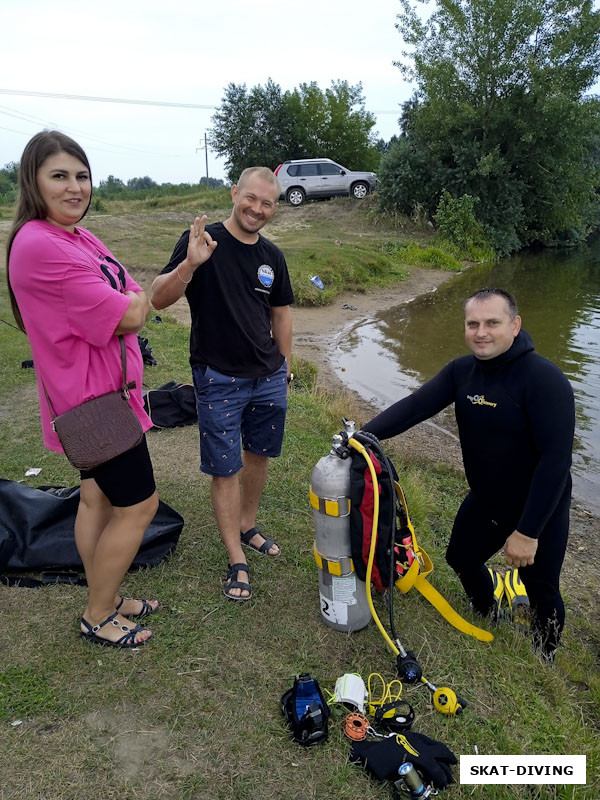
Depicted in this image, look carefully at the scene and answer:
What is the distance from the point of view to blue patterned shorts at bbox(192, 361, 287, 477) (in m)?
3.11

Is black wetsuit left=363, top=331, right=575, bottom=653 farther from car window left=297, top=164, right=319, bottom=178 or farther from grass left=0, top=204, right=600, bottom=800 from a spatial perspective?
car window left=297, top=164, right=319, bottom=178

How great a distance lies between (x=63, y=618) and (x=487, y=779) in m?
2.04

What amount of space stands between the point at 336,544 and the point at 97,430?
1.20 m

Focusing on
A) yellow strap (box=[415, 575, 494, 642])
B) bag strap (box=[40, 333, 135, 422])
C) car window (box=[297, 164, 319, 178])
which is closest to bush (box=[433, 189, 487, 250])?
car window (box=[297, 164, 319, 178])

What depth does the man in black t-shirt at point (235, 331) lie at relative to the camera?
2982mm

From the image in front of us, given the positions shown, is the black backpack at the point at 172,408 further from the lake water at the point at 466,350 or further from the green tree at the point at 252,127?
the green tree at the point at 252,127

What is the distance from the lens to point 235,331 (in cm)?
307

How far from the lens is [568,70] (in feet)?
73.3

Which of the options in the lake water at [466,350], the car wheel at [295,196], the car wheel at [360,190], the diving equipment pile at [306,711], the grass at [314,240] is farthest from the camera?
the car wheel at [360,190]

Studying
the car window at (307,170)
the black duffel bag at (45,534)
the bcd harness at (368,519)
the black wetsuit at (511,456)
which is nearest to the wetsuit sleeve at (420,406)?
the black wetsuit at (511,456)

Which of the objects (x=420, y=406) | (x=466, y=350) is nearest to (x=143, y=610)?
(x=420, y=406)

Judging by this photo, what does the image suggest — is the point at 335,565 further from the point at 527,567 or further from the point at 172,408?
the point at 172,408

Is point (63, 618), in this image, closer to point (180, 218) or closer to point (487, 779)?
point (487, 779)

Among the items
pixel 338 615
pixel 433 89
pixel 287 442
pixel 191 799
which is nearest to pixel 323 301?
pixel 287 442
